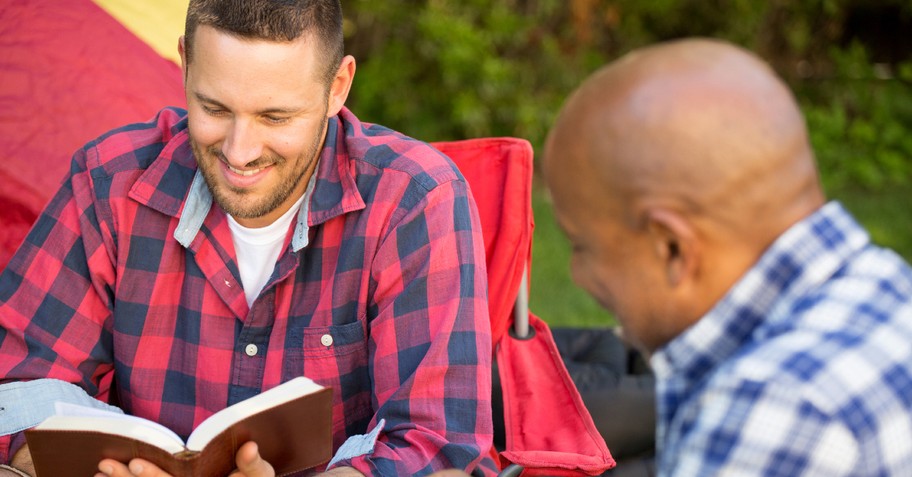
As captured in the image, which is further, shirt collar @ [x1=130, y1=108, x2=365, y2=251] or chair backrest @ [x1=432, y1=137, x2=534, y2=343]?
chair backrest @ [x1=432, y1=137, x2=534, y2=343]

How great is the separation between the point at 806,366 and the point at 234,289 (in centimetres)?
131

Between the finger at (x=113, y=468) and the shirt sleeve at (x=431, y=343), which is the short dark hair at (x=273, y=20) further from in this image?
the finger at (x=113, y=468)

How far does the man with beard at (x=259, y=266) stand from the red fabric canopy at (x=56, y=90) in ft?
1.46

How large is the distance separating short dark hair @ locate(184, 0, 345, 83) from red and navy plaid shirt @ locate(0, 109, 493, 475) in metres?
0.20

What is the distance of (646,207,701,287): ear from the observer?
4.13 ft

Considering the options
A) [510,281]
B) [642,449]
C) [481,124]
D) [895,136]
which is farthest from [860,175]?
[510,281]

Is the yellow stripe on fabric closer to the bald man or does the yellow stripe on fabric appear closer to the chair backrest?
the chair backrest

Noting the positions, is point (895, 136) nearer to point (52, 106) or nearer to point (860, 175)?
point (860, 175)

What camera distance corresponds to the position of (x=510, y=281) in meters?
2.31

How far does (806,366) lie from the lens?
116 cm

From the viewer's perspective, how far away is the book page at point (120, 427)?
174cm

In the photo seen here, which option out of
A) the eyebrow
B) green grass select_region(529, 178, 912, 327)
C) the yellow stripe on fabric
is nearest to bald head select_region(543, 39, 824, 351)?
the eyebrow

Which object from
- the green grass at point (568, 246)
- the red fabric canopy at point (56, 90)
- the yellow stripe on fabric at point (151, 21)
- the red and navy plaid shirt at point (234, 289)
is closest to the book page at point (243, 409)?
the red and navy plaid shirt at point (234, 289)

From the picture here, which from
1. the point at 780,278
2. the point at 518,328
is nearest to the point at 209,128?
the point at 518,328
